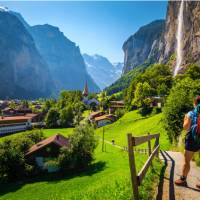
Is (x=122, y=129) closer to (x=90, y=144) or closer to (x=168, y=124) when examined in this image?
(x=90, y=144)

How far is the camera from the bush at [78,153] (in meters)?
40.2

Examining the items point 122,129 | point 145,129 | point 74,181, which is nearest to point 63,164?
point 74,181

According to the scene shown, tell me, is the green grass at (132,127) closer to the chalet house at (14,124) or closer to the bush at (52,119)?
the bush at (52,119)

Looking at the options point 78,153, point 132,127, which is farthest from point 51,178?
point 132,127

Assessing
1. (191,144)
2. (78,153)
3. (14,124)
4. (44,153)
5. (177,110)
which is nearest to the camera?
(191,144)

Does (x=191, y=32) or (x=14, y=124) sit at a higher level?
(x=191, y=32)

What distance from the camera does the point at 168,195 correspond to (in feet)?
24.5

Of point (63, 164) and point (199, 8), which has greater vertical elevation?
point (199, 8)

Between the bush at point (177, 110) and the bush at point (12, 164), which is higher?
the bush at point (177, 110)

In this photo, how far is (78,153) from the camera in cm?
4047

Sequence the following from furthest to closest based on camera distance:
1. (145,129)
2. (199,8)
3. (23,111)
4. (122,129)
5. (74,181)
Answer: (23,111), (199,8), (122,129), (145,129), (74,181)

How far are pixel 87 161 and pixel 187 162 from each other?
33.9 metres

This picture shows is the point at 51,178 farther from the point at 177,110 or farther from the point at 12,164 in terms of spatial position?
the point at 177,110

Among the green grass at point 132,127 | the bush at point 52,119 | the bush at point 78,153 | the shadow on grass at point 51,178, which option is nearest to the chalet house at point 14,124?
the bush at point 52,119
